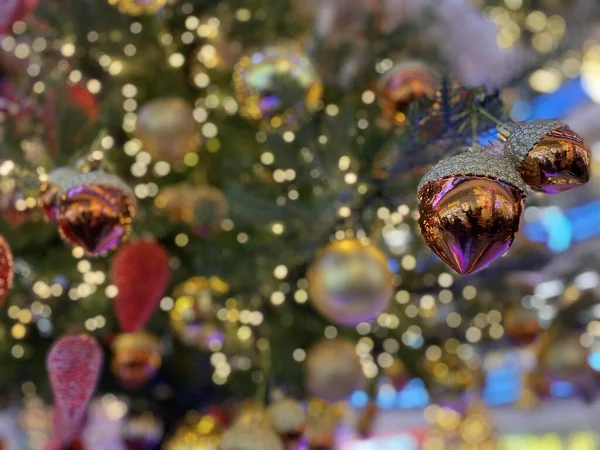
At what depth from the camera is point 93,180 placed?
20.2 inches

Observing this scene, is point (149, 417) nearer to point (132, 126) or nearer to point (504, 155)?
point (132, 126)

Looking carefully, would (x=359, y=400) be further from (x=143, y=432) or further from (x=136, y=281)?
(x=136, y=281)

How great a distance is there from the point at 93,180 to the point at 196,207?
0.28 metres

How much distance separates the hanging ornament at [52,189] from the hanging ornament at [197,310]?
0.33 metres

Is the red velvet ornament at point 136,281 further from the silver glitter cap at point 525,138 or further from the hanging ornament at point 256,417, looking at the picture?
the silver glitter cap at point 525,138

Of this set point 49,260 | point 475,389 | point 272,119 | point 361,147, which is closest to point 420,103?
point 361,147

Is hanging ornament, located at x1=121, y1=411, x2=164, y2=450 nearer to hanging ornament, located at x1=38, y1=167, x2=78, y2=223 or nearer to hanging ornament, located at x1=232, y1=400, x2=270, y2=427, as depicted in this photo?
hanging ornament, located at x1=232, y1=400, x2=270, y2=427

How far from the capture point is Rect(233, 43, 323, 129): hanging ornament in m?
0.75

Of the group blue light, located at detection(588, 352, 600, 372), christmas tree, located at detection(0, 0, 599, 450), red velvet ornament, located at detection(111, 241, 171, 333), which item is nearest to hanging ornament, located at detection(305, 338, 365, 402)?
christmas tree, located at detection(0, 0, 599, 450)

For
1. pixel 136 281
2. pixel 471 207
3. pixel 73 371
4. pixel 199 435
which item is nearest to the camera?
pixel 471 207

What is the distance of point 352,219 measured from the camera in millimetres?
719

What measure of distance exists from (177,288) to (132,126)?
0.24 meters

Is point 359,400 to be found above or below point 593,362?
below

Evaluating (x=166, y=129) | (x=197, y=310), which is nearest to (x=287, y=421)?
(x=197, y=310)
